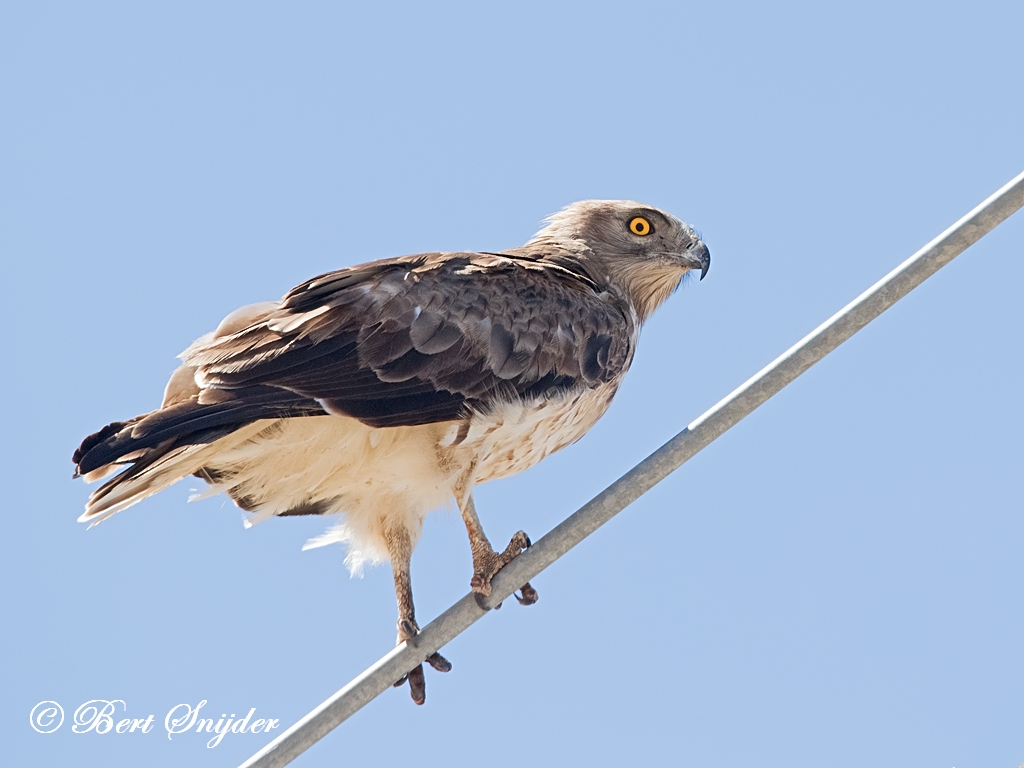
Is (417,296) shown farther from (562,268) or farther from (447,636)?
(447,636)

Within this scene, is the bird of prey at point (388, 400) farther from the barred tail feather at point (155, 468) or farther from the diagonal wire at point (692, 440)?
the diagonal wire at point (692, 440)

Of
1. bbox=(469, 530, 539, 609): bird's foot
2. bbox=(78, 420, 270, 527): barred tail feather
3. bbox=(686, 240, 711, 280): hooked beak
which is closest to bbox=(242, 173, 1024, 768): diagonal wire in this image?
bbox=(469, 530, 539, 609): bird's foot

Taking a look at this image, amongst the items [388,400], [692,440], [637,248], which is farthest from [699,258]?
[692,440]

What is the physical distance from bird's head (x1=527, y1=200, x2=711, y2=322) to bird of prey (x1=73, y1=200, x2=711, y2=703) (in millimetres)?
612

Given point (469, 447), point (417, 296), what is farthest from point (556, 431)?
point (417, 296)

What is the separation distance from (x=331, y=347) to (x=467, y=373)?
0.69m

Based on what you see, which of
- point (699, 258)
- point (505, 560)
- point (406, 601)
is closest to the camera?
point (505, 560)

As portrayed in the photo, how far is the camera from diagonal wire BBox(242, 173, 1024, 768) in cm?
478

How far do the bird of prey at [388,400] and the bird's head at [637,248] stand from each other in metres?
0.61

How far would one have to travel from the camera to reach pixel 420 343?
21.4 feet

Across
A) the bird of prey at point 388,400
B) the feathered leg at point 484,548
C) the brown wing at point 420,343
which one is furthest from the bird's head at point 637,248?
the feathered leg at point 484,548

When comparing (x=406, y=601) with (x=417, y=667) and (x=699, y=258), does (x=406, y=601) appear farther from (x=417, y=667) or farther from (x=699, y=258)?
(x=699, y=258)

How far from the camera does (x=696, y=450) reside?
16.8 ft

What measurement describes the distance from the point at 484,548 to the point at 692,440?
2103 mm
